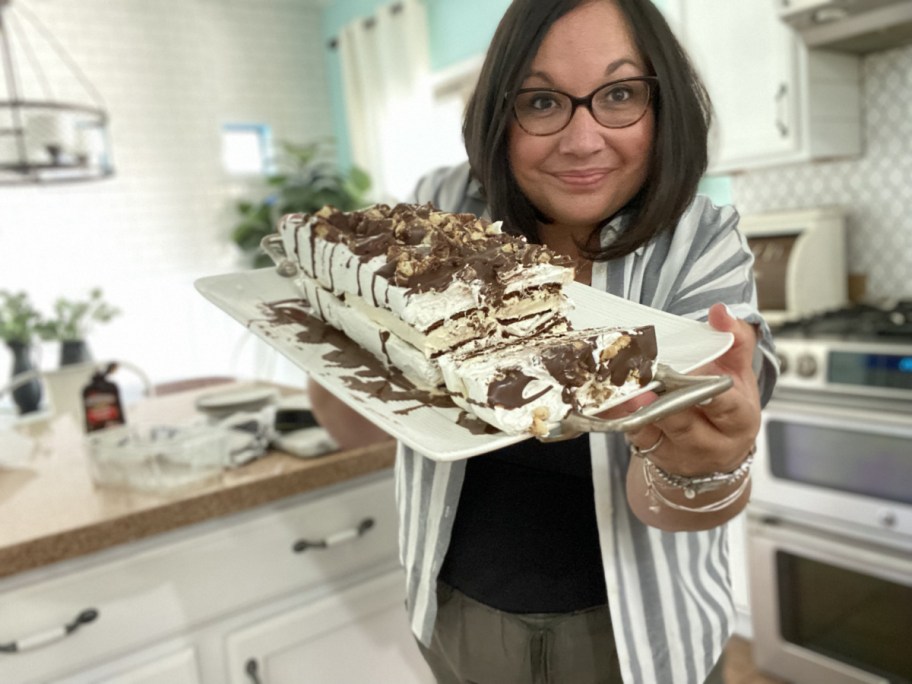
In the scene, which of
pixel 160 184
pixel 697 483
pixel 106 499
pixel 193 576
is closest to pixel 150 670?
pixel 193 576

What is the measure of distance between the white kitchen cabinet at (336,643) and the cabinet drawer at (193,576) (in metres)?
0.05

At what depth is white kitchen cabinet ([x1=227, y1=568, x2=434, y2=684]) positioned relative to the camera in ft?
4.46

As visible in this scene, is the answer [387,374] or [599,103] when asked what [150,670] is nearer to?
[387,374]

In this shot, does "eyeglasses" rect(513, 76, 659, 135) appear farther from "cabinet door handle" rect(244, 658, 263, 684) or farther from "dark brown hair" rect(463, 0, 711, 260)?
"cabinet door handle" rect(244, 658, 263, 684)

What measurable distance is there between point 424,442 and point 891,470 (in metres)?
1.72

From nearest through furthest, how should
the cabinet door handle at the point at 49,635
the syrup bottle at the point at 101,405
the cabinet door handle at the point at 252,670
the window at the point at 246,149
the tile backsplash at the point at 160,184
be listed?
the cabinet door handle at the point at 49,635 < the cabinet door handle at the point at 252,670 < the syrup bottle at the point at 101,405 < the tile backsplash at the point at 160,184 < the window at the point at 246,149

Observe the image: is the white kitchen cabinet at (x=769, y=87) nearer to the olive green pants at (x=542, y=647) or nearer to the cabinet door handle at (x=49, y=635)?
the olive green pants at (x=542, y=647)

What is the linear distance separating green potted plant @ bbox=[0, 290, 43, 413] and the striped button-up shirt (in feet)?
5.46

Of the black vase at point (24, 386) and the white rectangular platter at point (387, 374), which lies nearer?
the white rectangular platter at point (387, 374)

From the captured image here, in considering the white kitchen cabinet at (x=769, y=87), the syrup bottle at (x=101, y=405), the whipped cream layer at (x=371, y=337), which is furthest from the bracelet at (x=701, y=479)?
the white kitchen cabinet at (x=769, y=87)

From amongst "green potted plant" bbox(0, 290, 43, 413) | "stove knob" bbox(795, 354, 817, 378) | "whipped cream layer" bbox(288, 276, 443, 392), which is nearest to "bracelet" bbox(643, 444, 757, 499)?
"whipped cream layer" bbox(288, 276, 443, 392)

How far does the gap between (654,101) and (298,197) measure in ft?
12.4

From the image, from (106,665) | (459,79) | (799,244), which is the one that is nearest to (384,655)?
(106,665)

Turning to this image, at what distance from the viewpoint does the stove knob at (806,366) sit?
198 cm
